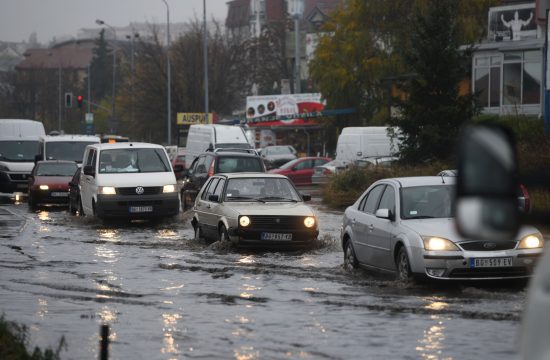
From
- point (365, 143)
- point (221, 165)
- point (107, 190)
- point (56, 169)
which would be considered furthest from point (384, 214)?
point (365, 143)

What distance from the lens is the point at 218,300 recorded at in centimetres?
1401

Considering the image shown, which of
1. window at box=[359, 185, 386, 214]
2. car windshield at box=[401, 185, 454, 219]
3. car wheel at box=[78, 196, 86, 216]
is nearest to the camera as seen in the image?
car windshield at box=[401, 185, 454, 219]

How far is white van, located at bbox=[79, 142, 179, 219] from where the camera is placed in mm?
27516

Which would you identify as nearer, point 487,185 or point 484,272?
point 487,185

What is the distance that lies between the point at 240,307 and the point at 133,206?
14.5 metres

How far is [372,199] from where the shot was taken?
54.7 ft

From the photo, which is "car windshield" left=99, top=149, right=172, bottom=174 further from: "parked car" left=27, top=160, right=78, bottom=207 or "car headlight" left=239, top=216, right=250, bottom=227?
"car headlight" left=239, top=216, right=250, bottom=227

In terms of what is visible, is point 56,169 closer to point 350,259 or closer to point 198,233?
point 198,233

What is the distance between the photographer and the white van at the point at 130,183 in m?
27.5

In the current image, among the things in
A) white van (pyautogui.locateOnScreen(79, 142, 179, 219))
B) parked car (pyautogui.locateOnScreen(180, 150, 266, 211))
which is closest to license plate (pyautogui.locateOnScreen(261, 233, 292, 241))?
white van (pyautogui.locateOnScreen(79, 142, 179, 219))

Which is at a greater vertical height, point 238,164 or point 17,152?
point 238,164

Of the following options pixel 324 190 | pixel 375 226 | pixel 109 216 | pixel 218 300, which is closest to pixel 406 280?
pixel 375 226

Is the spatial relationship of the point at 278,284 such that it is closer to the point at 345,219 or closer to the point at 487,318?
the point at 345,219

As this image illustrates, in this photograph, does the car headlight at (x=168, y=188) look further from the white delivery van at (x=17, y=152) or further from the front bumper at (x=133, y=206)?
the white delivery van at (x=17, y=152)
